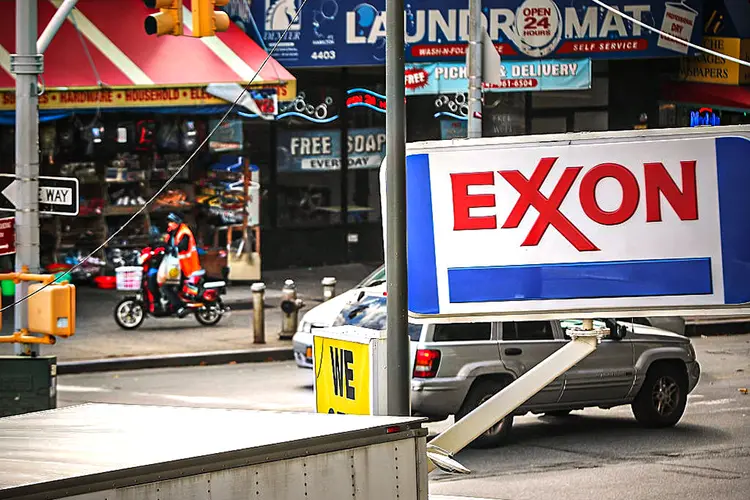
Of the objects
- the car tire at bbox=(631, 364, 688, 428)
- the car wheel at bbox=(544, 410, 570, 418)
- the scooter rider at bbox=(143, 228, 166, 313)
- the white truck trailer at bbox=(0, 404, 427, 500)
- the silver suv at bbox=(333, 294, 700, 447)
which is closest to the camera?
the white truck trailer at bbox=(0, 404, 427, 500)

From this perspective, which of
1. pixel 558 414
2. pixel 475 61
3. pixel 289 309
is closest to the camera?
pixel 558 414

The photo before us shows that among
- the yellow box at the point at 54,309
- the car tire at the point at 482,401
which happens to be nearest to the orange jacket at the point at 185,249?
the yellow box at the point at 54,309

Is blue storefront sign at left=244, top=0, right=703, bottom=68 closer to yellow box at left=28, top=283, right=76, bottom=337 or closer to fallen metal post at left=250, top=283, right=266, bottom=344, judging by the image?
fallen metal post at left=250, top=283, right=266, bottom=344

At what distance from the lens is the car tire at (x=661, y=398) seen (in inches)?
611

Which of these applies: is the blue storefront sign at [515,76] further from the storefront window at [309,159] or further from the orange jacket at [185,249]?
the orange jacket at [185,249]

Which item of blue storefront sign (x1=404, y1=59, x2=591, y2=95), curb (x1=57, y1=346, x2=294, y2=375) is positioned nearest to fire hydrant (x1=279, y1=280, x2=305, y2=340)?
curb (x1=57, y1=346, x2=294, y2=375)

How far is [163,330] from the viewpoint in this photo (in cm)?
2244

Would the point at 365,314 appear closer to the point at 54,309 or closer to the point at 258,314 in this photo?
the point at 54,309

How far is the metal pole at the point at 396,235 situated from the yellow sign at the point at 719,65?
1804 centimetres

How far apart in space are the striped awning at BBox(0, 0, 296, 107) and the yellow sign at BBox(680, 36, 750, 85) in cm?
924

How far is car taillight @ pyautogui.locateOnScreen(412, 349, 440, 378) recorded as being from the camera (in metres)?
14.3

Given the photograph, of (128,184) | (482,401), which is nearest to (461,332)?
(482,401)

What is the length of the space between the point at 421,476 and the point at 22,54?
296 inches

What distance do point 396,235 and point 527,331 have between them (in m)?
4.91
